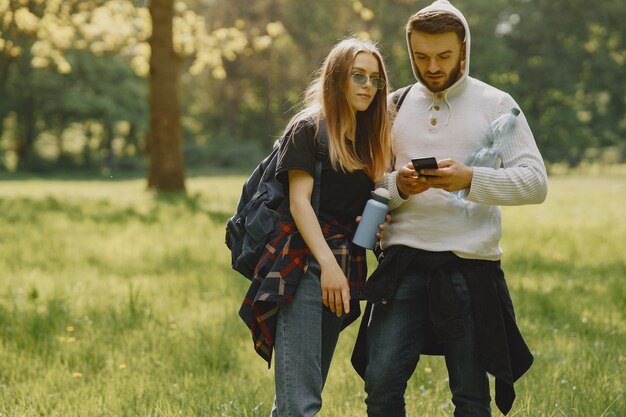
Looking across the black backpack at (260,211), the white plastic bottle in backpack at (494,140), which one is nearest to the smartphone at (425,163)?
the white plastic bottle in backpack at (494,140)

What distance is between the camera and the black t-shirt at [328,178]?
272 cm

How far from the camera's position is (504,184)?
2605 millimetres

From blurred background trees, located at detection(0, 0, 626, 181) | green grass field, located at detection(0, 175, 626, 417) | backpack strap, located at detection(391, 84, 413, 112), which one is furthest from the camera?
blurred background trees, located at detection(0, 0, 626, 181)

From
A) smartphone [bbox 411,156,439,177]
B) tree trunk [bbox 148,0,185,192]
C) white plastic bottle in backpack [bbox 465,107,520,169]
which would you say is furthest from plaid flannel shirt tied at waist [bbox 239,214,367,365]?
tree trunk [bbox 148,0,185,192]

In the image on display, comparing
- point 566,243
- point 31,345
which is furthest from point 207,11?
point 31,345

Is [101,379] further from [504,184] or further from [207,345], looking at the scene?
[504,184]

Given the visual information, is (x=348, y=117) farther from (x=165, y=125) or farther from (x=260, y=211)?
(x=165, y=125)

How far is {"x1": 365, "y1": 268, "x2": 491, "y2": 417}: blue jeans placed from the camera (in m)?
2.81

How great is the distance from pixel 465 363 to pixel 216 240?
590 cm

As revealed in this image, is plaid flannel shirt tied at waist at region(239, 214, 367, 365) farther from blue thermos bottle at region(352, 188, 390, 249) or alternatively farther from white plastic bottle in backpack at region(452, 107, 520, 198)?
white plastic bottle in backpack at region(452, 107, 520, 198)

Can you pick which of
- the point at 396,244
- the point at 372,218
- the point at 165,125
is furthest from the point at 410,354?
the point at 165,125

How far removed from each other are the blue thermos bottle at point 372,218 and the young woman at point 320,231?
108mm

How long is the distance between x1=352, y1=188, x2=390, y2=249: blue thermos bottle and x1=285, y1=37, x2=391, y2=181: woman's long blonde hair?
139mm

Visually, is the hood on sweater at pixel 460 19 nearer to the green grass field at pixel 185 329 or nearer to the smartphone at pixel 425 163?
the smartphone at pixel 425 163
